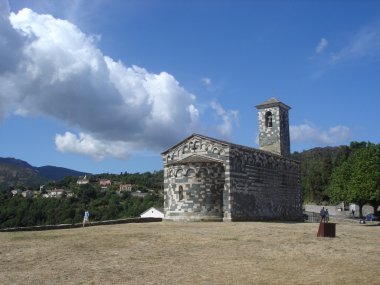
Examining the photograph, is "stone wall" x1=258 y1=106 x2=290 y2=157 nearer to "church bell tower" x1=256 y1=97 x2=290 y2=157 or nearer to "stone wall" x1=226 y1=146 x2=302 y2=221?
"church bell tower" x1=256 y1=97 x2=290 y2=157

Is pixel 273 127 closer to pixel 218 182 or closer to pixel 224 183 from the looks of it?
pixel 224 183

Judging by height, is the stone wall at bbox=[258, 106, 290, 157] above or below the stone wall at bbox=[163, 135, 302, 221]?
above

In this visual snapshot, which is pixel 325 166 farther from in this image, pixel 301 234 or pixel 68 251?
pixel 68 251

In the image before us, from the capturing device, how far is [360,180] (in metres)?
45.1

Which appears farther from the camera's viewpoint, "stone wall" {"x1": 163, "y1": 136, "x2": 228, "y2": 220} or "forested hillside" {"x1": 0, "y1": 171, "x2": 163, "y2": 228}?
"forested hillside" {"x1": 0, "y1": 171, "x2": 163, "y2": 228}

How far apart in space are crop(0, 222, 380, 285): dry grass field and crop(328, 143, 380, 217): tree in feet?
77.6

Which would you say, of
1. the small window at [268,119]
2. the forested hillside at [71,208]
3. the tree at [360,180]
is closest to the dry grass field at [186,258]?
the tree at [360,180]

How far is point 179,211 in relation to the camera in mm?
33344

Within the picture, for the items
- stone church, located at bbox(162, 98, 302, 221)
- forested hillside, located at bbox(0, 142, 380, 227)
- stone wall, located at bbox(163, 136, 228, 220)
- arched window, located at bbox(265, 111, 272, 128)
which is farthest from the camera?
arched window, located at bbox(265, 111, 272, 128)

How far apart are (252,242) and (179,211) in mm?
14133

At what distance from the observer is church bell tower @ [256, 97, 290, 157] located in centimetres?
4641

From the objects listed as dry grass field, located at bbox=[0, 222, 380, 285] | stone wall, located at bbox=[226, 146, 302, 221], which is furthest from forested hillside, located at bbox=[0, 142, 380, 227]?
dry grass field, located at bbox=[0, 222, 380, 285]

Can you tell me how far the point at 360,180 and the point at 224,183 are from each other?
18.2 m

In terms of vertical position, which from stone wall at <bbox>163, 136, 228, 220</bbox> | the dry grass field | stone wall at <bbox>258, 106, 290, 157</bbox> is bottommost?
the dry grass field
